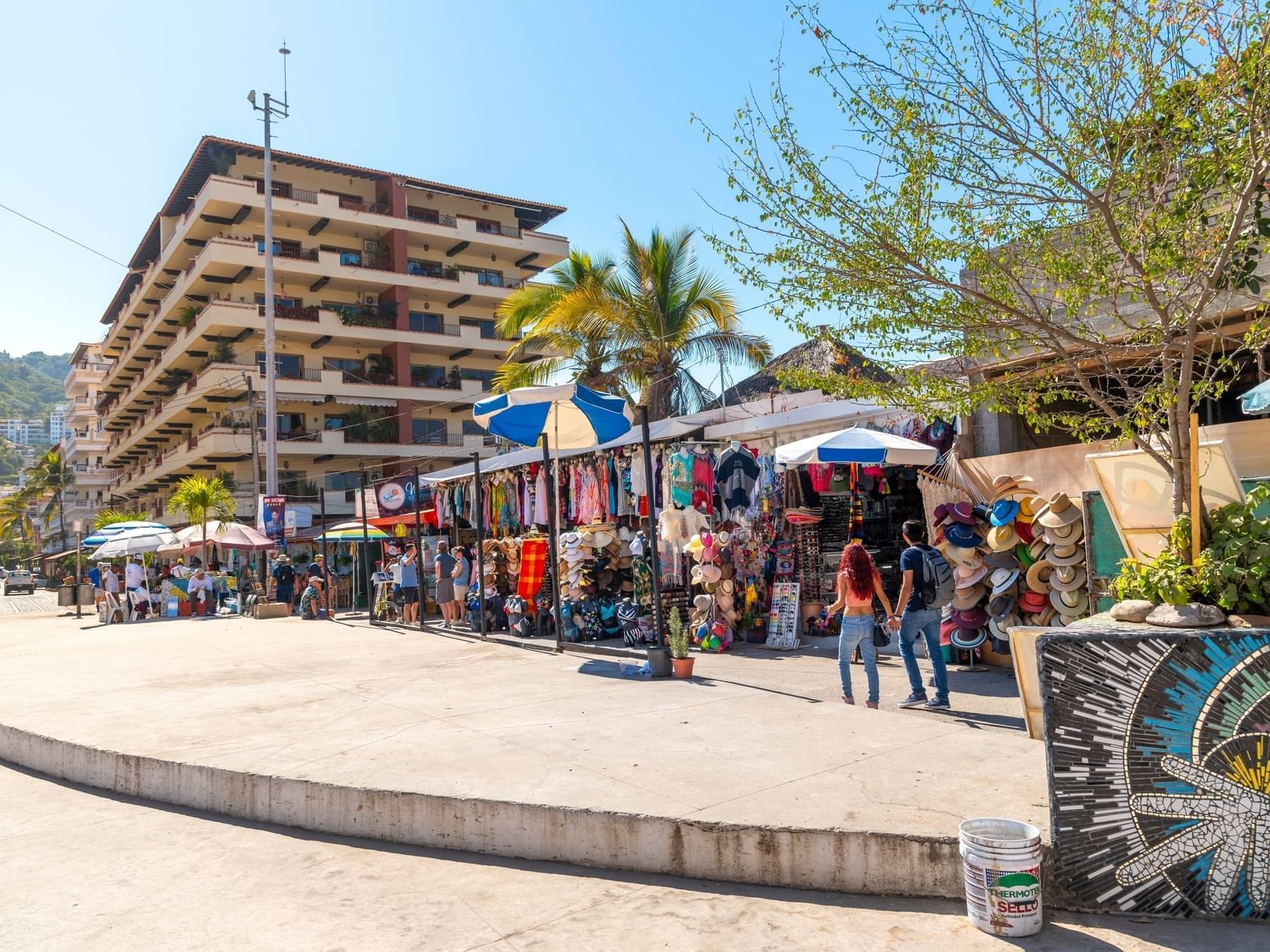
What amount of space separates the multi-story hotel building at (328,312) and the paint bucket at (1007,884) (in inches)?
1675

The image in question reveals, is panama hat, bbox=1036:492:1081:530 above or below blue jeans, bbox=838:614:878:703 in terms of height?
above

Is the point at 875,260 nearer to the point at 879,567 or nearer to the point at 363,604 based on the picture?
the point at 879,567

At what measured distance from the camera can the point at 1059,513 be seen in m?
8.57

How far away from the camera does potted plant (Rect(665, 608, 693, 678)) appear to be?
905cm

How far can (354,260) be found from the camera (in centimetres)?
4753

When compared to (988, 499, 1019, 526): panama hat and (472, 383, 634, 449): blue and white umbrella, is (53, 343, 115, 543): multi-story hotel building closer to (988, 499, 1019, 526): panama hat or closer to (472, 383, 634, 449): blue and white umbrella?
(472, 383, 634, 449): blue and white umbrella

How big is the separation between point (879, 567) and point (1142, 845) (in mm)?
8169

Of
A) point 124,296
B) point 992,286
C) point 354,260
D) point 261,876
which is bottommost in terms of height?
point 261,876

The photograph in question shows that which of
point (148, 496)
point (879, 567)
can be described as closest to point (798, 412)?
point (879, 567)

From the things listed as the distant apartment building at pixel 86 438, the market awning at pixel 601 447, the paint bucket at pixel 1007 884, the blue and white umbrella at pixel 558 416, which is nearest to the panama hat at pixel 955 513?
the market awning at pixel 601 447

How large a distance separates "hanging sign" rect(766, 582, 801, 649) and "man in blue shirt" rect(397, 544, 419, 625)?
26.7 ft

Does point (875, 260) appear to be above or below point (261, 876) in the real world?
above

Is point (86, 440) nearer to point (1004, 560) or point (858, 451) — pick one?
point (858, 451)

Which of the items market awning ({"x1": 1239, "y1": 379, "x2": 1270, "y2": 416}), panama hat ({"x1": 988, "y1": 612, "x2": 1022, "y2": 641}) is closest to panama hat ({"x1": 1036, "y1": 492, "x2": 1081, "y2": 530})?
panama hat ({"x1": 988, "y1": 612, "x2": 1022, "y2": 641})
